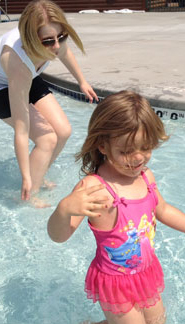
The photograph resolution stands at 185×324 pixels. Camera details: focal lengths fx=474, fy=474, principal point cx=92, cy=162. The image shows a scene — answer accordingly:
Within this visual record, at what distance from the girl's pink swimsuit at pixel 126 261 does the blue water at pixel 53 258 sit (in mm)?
609

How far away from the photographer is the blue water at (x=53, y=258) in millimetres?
2688

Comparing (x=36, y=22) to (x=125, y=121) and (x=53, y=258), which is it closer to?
(x=125, y=121)

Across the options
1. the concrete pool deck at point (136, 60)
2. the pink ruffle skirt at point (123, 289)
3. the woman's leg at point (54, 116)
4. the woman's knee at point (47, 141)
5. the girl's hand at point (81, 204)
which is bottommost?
the concrete pool deck at point (136, 60)

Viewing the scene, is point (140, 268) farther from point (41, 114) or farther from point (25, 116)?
point (41, 114)

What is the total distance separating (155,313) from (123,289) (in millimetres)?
297

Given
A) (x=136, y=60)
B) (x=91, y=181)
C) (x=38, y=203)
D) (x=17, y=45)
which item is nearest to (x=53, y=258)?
(x=38, y=203)

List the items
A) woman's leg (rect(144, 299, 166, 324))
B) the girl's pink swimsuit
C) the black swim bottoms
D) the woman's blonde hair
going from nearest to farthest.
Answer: the girl's pink swimsuit, woman's leg (rect(144, 299, 166, 324)), the woman's blonde hair, the black swim bottoms

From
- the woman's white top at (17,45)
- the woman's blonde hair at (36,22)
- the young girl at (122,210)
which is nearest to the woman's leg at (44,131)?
the woman's white top at (17,45)

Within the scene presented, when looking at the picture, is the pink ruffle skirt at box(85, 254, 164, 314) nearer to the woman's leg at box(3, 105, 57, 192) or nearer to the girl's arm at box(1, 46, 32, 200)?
the girl's arm at box(1, 46, 32, 200)

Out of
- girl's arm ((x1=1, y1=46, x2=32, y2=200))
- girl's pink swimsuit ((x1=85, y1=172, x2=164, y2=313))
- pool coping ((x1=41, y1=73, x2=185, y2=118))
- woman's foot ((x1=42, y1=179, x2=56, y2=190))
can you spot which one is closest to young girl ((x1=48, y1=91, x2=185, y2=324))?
girl's pink swimsuit ((x1=85, y1=172, x2=164, y2=313))

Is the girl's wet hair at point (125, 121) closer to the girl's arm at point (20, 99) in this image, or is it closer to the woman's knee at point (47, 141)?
the girl's arm at point (20, 99)

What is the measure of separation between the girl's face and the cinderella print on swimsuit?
23cm

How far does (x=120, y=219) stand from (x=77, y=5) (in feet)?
59.2

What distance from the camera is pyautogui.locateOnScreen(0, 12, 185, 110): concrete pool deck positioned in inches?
241
